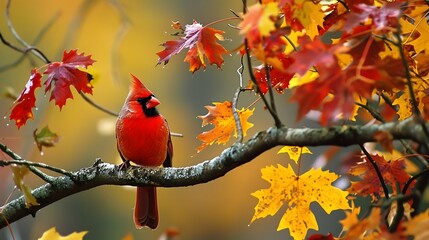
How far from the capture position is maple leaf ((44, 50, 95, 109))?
1.68 m

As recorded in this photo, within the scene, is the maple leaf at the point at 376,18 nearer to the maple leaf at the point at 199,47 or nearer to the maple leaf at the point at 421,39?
the maple leaf at the point at 421,39

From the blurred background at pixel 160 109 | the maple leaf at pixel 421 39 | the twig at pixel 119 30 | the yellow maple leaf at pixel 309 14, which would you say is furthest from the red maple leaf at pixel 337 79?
the blurred background at pixel 160 109

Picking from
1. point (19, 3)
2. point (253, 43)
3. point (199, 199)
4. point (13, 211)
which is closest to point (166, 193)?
point (199, 199)

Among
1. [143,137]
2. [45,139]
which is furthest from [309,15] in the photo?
[143,137]

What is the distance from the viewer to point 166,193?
629 cm

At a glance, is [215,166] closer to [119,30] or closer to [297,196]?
[297,196]

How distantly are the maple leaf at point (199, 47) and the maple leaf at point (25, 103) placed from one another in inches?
10.7

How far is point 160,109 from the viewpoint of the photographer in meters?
6.22

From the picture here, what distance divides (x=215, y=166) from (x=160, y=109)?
478 centimetres

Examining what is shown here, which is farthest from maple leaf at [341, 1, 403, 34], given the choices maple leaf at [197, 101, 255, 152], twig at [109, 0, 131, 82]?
twig at [109, 0, 131, 82]

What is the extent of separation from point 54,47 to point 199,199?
1761 millimetres

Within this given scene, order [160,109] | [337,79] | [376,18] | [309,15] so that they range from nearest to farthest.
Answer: [337,79] < [376,18] < [309,15] < [160,109]

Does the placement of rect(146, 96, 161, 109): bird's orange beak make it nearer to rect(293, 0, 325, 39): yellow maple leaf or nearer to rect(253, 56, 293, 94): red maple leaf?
rect(253, 56, 293, 94): red maple leaf

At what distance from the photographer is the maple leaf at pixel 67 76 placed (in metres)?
1.68
